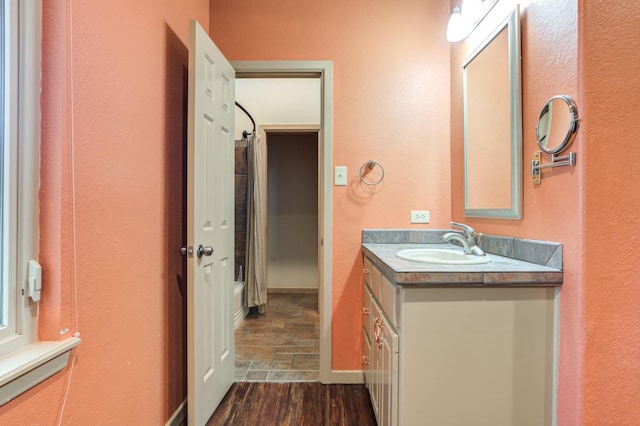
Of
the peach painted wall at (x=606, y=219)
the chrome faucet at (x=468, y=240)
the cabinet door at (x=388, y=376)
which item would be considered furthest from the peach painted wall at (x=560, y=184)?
the cabinet door at (x=388, y=376)

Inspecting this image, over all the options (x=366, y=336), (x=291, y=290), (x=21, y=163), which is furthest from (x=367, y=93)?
(x=291, y=290)

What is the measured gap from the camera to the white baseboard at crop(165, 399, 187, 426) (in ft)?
4.97

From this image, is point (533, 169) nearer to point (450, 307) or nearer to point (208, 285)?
point (450, 307)

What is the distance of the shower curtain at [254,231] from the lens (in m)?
3.21

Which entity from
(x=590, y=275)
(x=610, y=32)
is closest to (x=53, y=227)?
(x=590, y=275)

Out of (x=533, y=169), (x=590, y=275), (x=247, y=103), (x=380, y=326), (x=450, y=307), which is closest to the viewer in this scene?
(x=590, y=275)

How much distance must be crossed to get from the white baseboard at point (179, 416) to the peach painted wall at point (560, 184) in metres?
1.65

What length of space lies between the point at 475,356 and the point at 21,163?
1541mm

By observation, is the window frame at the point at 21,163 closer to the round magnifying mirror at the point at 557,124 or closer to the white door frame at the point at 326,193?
the white door frame at the point at 326,193

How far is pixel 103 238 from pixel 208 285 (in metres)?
0.65

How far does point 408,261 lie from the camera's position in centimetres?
133

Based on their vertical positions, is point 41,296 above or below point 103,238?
below

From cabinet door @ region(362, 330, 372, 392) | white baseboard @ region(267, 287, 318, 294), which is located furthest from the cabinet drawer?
white baseboard @ region(267, 287, 318, 294)

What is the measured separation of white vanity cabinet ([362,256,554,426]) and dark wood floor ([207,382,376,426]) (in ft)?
2.26
